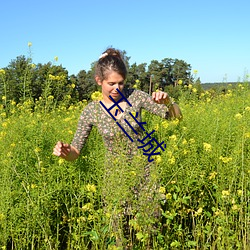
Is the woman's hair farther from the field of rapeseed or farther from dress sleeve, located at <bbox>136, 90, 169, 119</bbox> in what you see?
the field of rapeseed

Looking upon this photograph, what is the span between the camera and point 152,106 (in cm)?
→ 241

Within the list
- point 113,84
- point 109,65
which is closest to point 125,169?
point 113,84

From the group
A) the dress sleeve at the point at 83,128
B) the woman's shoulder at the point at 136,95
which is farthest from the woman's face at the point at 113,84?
the dress sleeve at the point at 83,128

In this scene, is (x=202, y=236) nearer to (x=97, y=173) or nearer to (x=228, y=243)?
(x=228, y=243)

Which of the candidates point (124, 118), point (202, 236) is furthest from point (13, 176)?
point (202, 236)

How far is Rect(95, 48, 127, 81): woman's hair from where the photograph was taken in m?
2.32

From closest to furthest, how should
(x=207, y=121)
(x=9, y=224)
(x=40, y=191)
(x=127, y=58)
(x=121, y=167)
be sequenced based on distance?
(x=121, y=167)
(x=9, y=224)
(x=40, y=191)
(x=127, y=58)
(x=207, y=121)

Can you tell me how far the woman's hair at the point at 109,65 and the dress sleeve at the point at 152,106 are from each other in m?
0.19

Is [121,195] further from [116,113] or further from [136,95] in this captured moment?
[136,95]

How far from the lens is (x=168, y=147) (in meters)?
2.38

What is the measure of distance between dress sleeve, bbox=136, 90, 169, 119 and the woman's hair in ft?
0.61

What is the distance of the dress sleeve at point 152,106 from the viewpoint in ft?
7.81

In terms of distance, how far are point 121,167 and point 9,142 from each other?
1.20 m

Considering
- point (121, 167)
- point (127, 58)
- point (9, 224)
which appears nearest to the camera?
point (121, 167)
